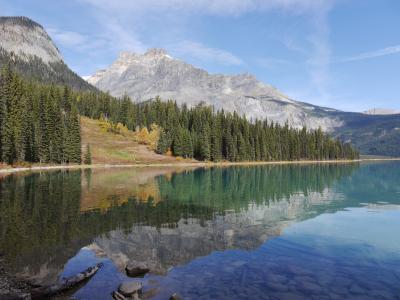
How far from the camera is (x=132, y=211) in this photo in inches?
1793

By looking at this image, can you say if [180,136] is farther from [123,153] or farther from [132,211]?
[132,211]

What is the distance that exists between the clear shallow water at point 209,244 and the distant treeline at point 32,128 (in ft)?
182

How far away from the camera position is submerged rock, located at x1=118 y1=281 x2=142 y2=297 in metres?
19.2

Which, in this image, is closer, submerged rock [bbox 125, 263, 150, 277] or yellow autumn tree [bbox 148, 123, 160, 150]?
submerged rock [bbox 125, 263, 150, 277]

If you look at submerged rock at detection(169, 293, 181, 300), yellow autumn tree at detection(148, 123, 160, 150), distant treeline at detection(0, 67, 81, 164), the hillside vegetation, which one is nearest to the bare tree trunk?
submerged rock at detection(169, 293, 181, 300)

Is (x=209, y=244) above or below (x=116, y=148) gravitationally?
below

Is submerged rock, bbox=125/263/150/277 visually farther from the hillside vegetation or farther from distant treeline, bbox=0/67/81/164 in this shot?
the hillside vegetation

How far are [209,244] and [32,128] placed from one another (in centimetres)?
10966

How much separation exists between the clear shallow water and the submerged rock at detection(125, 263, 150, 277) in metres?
0.56

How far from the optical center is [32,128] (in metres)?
123

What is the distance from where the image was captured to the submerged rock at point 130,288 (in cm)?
1920

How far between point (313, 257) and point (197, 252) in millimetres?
9169

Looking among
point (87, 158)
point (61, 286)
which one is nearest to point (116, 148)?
point (87, 158)

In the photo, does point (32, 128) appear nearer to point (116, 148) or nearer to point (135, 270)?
point (116, 148)
